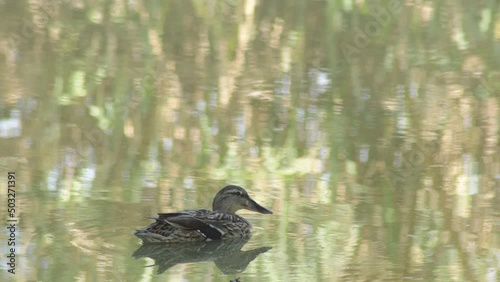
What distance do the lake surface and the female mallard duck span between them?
98mm

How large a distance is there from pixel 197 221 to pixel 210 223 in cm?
12

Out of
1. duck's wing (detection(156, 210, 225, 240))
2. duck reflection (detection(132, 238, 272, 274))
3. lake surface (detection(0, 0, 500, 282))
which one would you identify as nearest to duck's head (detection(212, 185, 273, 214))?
lake surface (detection(0, 0, 500, 282))

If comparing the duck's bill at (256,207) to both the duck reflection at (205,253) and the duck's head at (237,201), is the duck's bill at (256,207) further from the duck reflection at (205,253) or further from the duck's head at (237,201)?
the duck reflection at (205,253)

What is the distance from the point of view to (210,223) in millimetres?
7844

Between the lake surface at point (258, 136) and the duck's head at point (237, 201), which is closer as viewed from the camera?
the lake surface at point (258, 136)

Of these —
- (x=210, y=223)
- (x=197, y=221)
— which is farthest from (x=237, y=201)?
(x=197, y=221)

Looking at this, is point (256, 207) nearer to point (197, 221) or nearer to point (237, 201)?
point (237, 201)

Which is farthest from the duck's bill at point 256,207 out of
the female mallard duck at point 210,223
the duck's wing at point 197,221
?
the duck's wing at point 197,221

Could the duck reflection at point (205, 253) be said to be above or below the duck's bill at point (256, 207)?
below

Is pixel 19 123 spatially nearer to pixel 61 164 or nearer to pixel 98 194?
pixel 61 164

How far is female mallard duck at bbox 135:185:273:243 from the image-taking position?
7.61 m

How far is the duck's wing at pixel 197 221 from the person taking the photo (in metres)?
7.60

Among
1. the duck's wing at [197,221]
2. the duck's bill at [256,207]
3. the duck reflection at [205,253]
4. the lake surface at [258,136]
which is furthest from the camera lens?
the duck's bill at [256,207]

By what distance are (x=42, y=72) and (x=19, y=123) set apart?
86.4 inches
